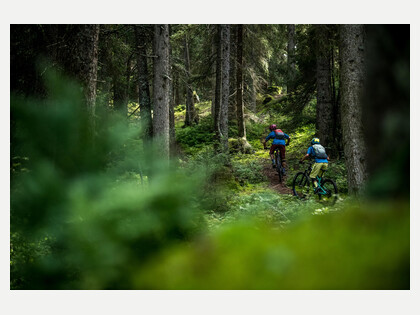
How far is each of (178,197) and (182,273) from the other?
0.34 m

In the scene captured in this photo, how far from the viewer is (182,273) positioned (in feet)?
4.45

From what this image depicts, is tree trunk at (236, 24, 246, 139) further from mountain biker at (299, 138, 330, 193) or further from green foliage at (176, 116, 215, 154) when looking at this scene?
mountain biker at (299, 138, 330, 193)

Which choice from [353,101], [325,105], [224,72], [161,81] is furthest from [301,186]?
[224,72]

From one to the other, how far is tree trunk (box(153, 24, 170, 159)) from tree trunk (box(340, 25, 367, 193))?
4.50 metres

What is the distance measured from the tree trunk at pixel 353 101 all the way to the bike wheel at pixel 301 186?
3621 mm

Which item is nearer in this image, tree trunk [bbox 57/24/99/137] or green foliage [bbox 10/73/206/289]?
green foliage [bbox 10/73/206/289]

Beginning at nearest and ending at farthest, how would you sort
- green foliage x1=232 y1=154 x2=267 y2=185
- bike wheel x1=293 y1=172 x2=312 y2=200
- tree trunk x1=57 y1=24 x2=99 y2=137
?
1. tree trunk x1=57 y1=24 x2=99 y2=137
2. bike wheel x1=293 y1=172 x2=312 y2=200
3. green foliage x1=232 y1=154 x2=267 y2=185

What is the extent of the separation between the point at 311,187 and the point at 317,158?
1049mm

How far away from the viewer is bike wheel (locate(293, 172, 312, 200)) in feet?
30.4

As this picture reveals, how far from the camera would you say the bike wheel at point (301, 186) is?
9.27 meters

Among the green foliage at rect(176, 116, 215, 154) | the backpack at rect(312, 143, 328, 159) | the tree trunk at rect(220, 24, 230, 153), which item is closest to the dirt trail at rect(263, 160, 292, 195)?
the backpack at rect(312, 143, 328, 159)
